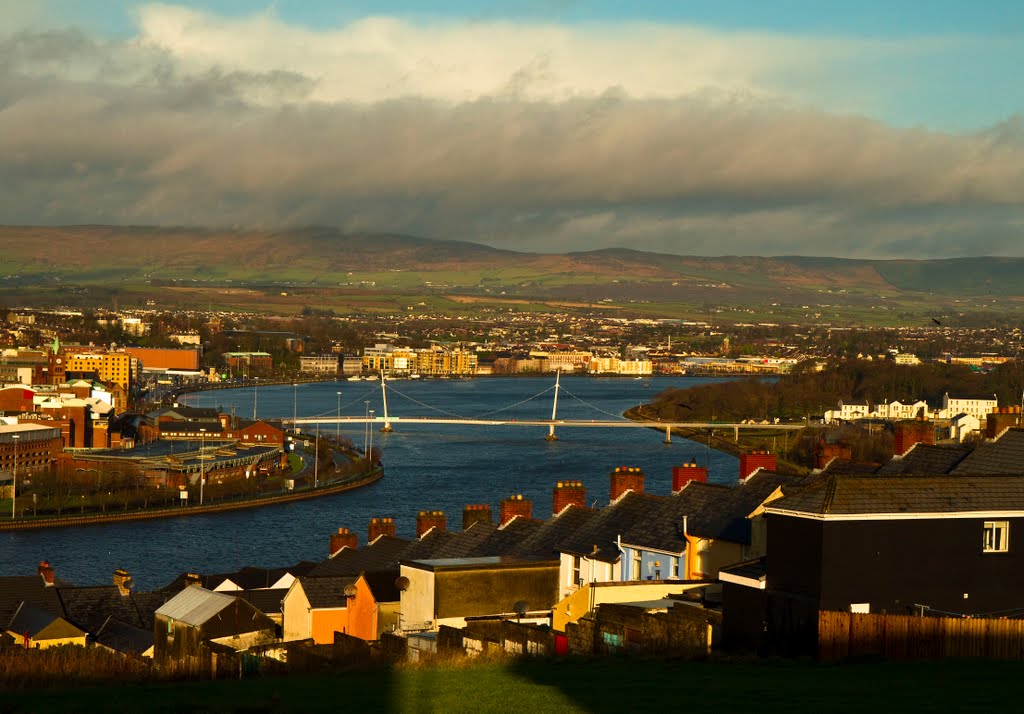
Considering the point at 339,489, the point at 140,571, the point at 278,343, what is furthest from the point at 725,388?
the point at 278,343

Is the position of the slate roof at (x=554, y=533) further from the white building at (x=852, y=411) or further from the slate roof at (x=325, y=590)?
the white building at (x=852, y=411)

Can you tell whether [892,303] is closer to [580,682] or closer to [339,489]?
[339,489]

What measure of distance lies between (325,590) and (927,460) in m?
3.38

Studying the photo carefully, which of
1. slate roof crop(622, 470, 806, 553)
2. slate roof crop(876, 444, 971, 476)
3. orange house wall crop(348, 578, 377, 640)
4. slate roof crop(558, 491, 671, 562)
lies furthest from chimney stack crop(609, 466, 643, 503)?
orange house wall crop(348, 578, 377, 640)

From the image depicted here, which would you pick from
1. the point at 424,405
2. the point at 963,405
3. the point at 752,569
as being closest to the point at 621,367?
the point at 424,405

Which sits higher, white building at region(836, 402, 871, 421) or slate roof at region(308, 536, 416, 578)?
slate roof at region(308, 536, 416, 578)

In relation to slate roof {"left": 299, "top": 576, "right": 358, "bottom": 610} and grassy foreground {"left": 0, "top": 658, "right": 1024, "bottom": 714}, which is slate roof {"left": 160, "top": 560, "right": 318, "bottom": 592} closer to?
slate roof {"left": 299, "top": 576, "right": 358, "bottom": 610}

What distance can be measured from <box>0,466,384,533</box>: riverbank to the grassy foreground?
20510 millimetres

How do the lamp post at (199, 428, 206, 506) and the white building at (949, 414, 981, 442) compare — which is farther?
the white building at (949, 414, 981, 442)

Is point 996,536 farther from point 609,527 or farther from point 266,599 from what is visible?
point 266,599

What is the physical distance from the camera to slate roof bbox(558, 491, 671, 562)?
353 inches

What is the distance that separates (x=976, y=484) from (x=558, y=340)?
127 meters

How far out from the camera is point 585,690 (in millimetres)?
5184

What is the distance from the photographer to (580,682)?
17.7 feet
